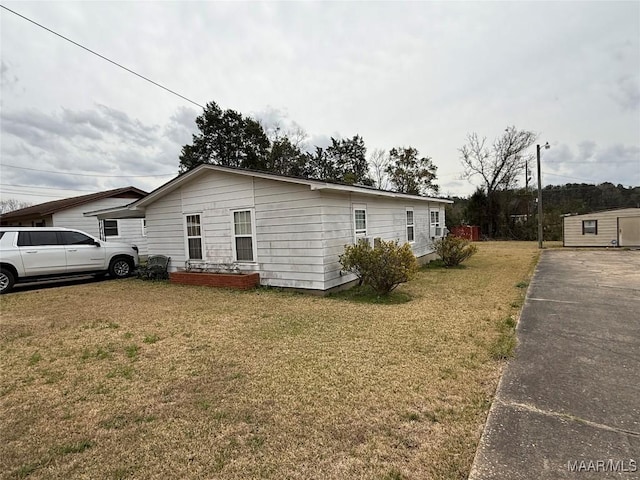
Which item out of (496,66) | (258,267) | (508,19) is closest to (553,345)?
(258,267)

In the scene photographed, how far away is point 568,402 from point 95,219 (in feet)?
68.0

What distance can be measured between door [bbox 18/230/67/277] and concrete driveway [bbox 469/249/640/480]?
1146cm

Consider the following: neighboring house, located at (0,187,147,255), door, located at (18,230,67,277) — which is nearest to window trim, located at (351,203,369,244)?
door, located at (18,230,67,277)

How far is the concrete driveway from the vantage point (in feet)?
6.74

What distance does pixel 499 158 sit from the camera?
29359 millimetres

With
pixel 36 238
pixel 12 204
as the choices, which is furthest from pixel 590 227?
pixel 12 204

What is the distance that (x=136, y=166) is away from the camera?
30297 mm

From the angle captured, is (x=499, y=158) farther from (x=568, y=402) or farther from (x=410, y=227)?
(x=568, y=402)

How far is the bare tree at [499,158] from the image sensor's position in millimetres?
28484

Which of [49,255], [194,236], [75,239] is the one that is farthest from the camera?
[75,239]

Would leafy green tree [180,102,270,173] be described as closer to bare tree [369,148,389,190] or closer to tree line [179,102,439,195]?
tree line [179,102,439,195]

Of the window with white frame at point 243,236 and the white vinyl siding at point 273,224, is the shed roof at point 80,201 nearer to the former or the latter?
the white vinyl siding at point 273,224

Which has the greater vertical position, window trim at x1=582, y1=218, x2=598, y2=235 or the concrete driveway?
window trim at x1=582, y1=218, x2=598, y2=235

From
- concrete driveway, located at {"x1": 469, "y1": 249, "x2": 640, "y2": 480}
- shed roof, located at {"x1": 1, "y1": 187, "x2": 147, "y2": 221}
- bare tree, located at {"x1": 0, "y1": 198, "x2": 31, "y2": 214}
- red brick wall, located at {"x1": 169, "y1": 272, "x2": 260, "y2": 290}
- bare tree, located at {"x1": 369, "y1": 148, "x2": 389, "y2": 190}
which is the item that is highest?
bare tree, located at {"x1": 369, "y1": 148, "x2": 389, "y2": 190}
